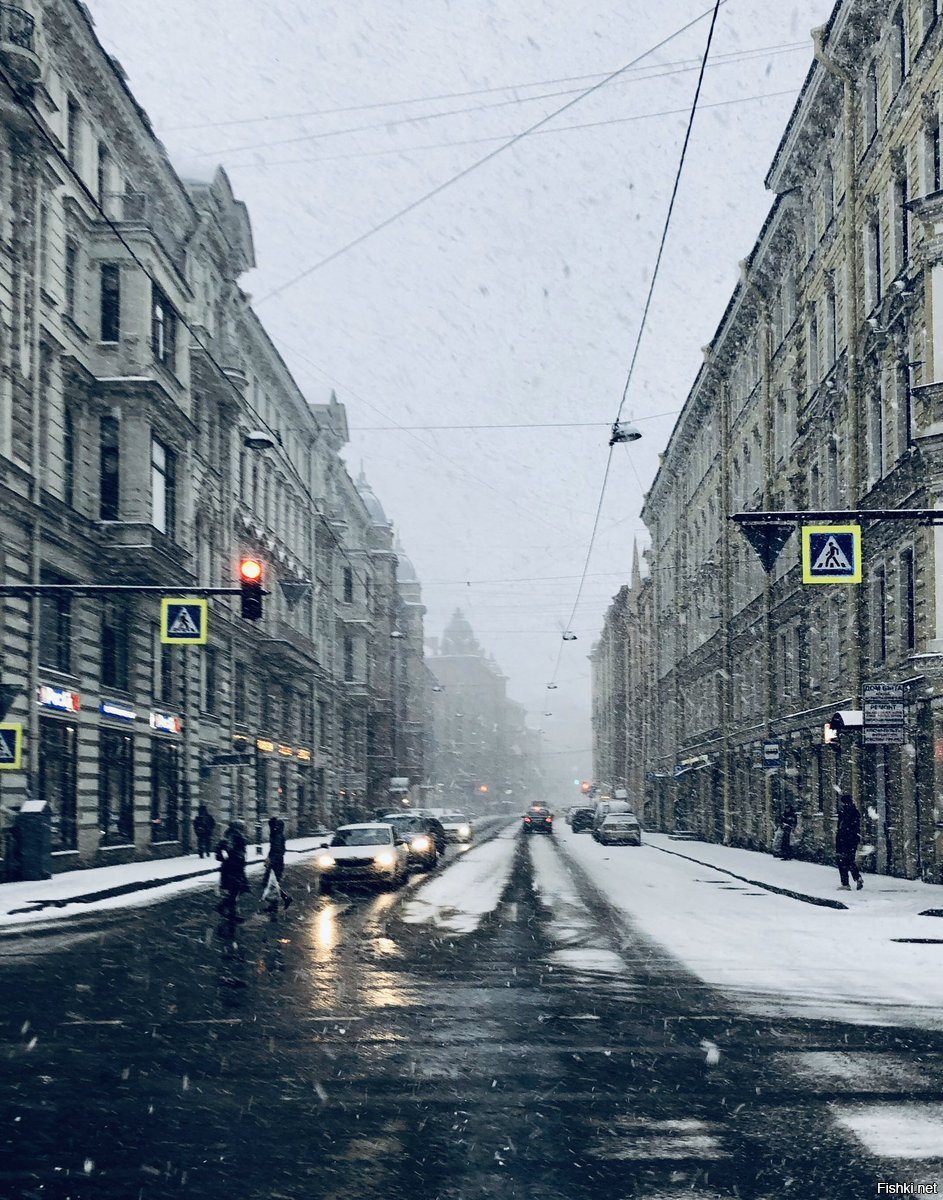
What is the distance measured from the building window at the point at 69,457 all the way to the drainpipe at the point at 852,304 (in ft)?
58.0

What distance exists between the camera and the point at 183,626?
2534 cm

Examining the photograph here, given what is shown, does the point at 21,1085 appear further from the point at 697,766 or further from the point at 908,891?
the point at 697,766

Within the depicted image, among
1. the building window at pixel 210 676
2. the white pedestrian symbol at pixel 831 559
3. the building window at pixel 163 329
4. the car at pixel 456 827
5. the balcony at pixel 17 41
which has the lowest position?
the car at pixel 456 827

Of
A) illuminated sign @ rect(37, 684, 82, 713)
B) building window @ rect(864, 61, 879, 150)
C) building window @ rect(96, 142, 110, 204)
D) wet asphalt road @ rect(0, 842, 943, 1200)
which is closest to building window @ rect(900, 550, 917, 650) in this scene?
building window @ rect(864, 61, 879, 150)

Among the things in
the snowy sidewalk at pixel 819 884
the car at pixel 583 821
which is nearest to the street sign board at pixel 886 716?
the snowy sidewalk at pixel 819 884

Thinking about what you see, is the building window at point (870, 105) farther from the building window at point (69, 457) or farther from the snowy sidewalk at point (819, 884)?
the building window at point (69, 457)

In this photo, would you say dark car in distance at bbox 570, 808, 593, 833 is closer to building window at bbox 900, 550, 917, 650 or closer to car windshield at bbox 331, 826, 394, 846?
building window at bbox 900, 550, 917, 650

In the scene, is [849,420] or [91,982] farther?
[849,420]

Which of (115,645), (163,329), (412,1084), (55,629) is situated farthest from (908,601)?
(412,1084)

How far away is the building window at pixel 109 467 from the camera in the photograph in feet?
115

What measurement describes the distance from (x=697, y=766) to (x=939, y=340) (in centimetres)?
3597

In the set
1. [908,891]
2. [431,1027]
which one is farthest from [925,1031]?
[908,891]

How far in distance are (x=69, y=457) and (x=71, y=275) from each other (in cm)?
423

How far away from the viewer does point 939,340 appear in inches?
1070
